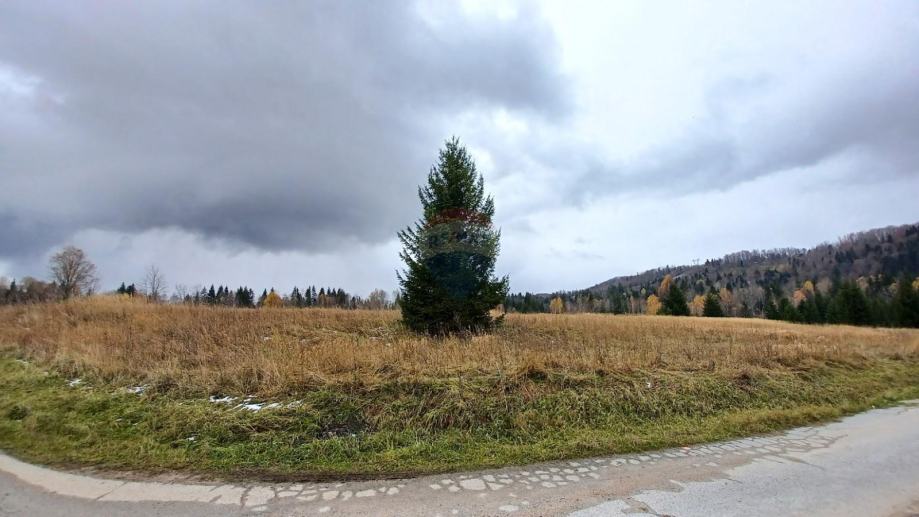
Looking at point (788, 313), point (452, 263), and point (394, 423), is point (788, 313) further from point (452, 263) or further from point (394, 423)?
point (394, 423)

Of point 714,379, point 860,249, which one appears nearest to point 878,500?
→ point 714,379

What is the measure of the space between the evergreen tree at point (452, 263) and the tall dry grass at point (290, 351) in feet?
4.01

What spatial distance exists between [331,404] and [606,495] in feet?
15.8

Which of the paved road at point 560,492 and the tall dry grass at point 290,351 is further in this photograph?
the tall dry grass at point 290,351

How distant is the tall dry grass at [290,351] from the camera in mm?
8938

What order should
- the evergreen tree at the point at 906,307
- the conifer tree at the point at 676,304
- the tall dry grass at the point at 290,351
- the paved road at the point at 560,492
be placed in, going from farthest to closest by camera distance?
the conifer tree at the point at 676,304 → the evergreen tree at the point at 906,307 → the tall dry grass at the point at 290,351 → the paved road at the point at 560,492

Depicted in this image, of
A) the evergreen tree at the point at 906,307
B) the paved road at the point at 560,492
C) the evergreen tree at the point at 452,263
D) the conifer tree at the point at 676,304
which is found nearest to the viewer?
the paved road at the point at 560,492

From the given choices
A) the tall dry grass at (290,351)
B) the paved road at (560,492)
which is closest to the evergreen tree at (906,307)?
the tall dry grass at (290,351)

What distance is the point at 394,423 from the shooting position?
7.21 m

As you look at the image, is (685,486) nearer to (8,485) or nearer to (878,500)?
(878,500)

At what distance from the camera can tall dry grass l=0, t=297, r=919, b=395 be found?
29.3 feet

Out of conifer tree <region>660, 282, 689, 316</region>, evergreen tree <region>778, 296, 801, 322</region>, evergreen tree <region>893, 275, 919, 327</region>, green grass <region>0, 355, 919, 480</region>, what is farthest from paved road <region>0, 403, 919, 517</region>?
evergreen tree <region>778, 296, 801, 322</region>

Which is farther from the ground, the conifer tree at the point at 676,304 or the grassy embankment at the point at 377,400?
the conifer tree at the point at 676,304

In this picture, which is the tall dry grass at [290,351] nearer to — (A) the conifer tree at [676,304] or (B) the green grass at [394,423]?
(B) the green grass at [394,423]
